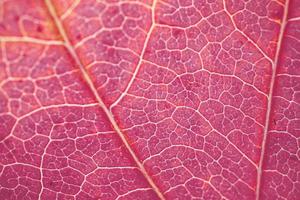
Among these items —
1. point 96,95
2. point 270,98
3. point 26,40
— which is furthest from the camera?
point 270,98

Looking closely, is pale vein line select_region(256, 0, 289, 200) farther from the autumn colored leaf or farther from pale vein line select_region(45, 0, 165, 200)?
pale vein line select_region(45, 0, 165, 200)

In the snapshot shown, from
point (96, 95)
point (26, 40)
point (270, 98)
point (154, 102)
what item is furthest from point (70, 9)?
point (270, 98)

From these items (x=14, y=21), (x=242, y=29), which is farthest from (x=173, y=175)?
(x=14, y=21)

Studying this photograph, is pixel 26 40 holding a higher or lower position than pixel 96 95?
higher

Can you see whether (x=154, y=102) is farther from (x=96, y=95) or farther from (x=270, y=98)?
(x=270, y=98)

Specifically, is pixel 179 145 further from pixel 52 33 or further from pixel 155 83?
pixel 52 33

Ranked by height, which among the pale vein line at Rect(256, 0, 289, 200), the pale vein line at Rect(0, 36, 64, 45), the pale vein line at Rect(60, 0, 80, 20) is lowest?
the pale vein line at Rect(256, 0, 289, 200)

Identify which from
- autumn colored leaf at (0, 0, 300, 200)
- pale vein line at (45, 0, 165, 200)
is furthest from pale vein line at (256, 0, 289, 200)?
pale vein line at (45, 0, 165, 200)

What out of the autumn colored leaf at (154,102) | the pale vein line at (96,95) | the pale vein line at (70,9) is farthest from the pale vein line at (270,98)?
the pale vein line at (70,9)
